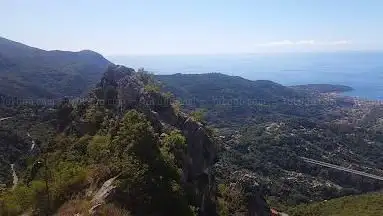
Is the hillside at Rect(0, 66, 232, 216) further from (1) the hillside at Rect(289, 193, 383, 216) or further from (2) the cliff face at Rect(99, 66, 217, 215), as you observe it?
(1) the hillside at Rect(289, 193, 383, 216)

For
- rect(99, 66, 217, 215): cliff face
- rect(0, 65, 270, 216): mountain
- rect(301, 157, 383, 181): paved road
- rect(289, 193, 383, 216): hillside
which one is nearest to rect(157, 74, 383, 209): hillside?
rect(301, 157, 383, 181): paved road

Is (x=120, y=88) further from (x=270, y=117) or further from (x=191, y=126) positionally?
(x=270, y=117)

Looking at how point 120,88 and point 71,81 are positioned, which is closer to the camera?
point 120,88

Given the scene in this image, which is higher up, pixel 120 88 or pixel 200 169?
pixel 120 88

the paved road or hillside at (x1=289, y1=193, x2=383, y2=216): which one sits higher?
hillside at (x1=289, y1=193, x2=383, y2=216)

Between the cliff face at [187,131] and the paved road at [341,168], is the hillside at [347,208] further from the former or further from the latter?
the paved road at [341,168]

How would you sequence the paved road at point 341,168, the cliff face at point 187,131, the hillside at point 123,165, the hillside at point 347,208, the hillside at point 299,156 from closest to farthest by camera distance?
the hillside at point 123,165
the cliff face at point 187,131
the hillside at point 347,208
the hillside at point 299,156
the paved road at point 341,168

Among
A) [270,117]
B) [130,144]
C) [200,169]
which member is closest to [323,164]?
[270,117]

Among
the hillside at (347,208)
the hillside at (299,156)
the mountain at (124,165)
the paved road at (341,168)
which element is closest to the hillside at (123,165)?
the mountain at (124,165)
